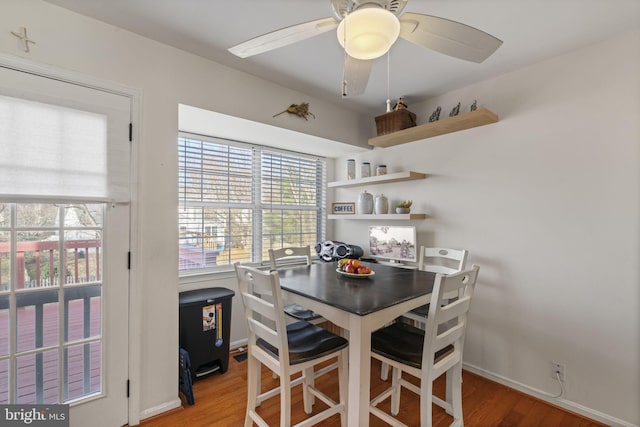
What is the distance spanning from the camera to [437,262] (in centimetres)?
265

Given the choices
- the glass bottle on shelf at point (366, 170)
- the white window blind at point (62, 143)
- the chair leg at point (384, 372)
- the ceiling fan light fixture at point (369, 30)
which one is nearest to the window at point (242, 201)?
the glass bottle on shelf at point (366, 170)

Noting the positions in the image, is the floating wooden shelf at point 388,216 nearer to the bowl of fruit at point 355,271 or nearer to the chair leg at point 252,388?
the bowl of fruit at point 355,271

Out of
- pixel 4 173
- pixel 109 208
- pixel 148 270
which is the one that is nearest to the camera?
pixel 4 173

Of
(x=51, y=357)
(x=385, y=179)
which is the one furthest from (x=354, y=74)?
(x=51, y=357)

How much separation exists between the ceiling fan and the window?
1673mm

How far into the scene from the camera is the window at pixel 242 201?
8.98 ft

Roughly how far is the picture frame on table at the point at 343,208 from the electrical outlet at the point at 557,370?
2.16m

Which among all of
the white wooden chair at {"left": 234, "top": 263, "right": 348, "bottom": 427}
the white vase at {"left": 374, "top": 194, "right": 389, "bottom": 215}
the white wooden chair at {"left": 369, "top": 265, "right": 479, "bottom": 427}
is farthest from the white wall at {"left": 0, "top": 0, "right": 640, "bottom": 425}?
the white wooden chair at {"left": 369, "top": 265, "right": 479, "bottom": 427}

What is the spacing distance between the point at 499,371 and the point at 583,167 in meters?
1.62

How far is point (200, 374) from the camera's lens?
227 centimetres

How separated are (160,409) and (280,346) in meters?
1.16

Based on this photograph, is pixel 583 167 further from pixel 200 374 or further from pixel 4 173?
pixel 4 173

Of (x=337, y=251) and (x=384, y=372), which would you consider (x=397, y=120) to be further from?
(x=384, y=372)

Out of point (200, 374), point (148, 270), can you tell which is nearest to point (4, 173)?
point (148, 270)
